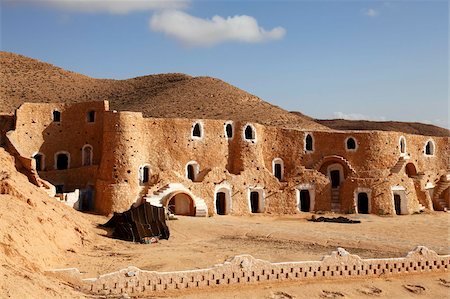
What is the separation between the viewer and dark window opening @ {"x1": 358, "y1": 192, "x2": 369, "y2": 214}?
31.4 meters

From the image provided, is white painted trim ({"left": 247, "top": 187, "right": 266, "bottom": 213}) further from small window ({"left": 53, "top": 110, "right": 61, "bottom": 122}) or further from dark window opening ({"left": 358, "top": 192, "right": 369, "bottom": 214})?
small window ({"left": 53, "top": 110, "right": 61, "bottom": 122})

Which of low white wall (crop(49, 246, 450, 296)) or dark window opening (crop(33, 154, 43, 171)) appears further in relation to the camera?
dark window opening (crop(33, 154, 43, 171))

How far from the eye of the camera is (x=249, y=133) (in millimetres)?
32625

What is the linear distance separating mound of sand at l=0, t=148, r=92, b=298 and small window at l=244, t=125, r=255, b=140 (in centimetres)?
1424

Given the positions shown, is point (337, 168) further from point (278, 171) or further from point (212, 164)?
point (212, 164)

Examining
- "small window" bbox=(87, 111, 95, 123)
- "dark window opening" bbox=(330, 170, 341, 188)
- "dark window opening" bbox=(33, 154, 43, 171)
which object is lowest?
"dark window opening" bbox=(330, 170, 341, 188)

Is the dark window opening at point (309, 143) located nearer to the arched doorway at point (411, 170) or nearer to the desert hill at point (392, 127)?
the arched doorway at point (411, 170)

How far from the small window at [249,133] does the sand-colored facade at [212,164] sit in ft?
0.22

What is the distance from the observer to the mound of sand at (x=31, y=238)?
36.8 feet

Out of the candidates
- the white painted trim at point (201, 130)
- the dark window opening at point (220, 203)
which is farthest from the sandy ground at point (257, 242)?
the white painted trim at point (201, 130)

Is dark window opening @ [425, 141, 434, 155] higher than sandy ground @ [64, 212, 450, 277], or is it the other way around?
dark window opening @ [425, 141, 434, 155]

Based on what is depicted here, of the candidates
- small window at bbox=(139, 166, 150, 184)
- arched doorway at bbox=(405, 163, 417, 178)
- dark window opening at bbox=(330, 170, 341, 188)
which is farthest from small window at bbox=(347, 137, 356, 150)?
small window at bbox=(139, 166, 150, 184)

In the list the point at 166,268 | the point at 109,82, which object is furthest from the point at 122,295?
the point at 109,82

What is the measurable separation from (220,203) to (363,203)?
962 cm
